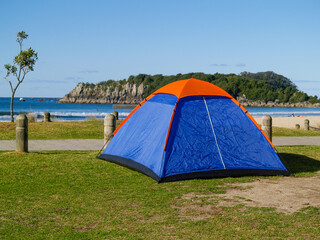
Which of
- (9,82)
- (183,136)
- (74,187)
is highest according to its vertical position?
(9,82)

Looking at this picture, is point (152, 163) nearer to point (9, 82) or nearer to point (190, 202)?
point (190, 202)

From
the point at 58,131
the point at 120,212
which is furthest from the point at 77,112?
the point at 120,212

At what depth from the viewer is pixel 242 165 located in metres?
9.89

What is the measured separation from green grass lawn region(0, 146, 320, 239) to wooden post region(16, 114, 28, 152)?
7.66 feet

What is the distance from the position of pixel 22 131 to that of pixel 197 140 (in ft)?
20.2

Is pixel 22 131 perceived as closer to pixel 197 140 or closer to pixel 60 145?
pixel 60 145

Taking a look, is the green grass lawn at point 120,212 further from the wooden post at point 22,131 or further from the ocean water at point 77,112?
the ocean water at point 77,112

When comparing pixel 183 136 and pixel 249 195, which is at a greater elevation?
pixel 183 136

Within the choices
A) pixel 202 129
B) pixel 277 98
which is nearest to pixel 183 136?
pixel 202 129

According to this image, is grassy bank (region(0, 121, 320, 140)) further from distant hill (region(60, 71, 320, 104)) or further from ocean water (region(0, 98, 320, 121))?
distant hill (region(60, 71, 320, 104))

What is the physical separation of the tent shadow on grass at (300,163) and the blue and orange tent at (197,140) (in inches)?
51.7

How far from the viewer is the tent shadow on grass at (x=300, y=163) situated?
1124cm

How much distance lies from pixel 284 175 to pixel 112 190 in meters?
4.43

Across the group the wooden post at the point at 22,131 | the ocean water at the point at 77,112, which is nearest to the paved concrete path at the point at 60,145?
the wooden post at the point at 22,131
